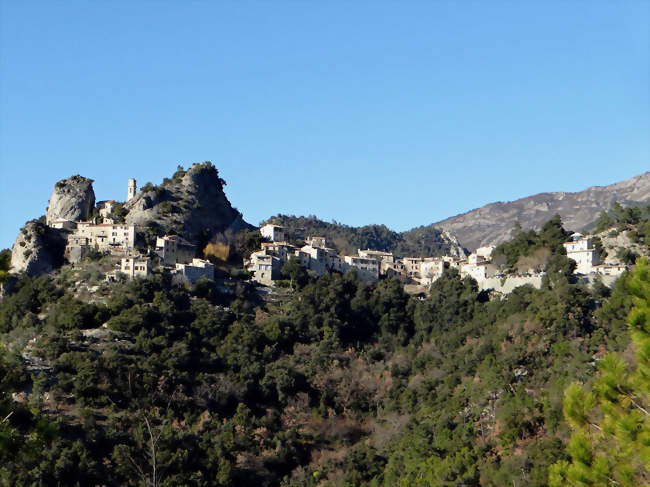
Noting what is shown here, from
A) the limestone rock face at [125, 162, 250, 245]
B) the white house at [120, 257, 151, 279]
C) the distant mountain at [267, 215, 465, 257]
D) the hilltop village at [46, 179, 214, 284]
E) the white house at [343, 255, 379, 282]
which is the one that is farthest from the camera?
the distant mountain at [267, 215, 465, 257]

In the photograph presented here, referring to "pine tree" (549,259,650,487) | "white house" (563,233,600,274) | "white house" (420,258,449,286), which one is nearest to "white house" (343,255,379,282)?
"white house" (420,258,449,286)

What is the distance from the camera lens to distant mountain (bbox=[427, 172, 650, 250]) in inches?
5812

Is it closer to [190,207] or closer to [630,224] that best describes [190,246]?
[190,207]

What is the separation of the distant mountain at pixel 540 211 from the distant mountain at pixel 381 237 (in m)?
24.6

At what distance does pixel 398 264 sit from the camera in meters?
75.2

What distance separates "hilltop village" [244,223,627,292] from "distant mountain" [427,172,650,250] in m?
69.3

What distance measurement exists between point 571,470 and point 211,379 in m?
37.3

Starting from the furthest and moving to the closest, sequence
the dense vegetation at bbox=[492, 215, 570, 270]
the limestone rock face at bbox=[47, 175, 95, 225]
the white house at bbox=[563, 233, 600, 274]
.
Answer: the limestone rock face at bbox=[47, 175, 95, 225], the dense vegetation at bbox=[492, 215, 570, 270], the white house at bbox=[563, 233, 600, 274]

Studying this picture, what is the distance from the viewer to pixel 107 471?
3872 centimetres

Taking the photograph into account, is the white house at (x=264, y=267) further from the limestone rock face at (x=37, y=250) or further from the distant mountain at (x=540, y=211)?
the distant mountain at (x=540, y=211)

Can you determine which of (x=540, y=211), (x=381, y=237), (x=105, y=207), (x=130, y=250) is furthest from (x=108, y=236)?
(x=540, y=211)

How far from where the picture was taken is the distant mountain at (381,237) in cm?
11194

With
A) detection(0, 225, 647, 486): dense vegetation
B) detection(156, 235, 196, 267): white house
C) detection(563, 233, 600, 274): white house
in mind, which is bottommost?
detection(0, 225, 647, 486): dense vegetation

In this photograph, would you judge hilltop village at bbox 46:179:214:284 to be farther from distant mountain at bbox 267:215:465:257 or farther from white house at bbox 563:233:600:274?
distant mountain at bbox 267:215:465:257
